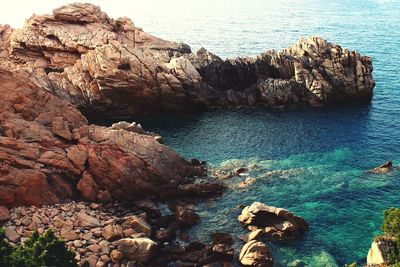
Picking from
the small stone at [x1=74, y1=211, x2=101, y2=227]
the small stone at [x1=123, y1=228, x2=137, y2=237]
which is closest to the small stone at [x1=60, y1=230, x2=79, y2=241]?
the small stone at [x1=74, y1=211, x2=101, y2=227]

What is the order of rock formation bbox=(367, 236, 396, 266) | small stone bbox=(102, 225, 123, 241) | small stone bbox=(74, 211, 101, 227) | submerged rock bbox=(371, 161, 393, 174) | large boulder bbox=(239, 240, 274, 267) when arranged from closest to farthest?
rock formation bbox=(367, 236, 396, 266), large boulder bbox=(239, 240, 274, 267), small stone bbox=(102, 225, 123, 241), small stone bbox=(74, 211, 101, 227), submerged rock bbox=(371, 161, 393, 174)

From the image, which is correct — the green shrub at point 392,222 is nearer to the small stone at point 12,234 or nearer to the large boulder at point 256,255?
the large boulder at point 256,255

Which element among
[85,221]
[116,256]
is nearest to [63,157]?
[85,221]

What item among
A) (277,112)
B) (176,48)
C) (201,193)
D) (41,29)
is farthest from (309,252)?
(41,29)

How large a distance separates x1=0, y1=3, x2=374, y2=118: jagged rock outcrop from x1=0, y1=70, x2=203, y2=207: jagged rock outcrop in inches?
1098

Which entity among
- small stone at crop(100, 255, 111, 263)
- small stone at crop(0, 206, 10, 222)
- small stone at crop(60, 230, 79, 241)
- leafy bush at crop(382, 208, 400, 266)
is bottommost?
small stone at crop(100, 255, 111, 263)

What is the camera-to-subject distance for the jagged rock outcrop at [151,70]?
93188 mm

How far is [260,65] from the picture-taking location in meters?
109

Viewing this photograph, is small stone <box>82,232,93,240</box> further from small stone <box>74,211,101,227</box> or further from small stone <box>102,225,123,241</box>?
small stone <box>74,211,101,227</box>

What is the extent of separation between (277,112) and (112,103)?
Answer: 40.4m

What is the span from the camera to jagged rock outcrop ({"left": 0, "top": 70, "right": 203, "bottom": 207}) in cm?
5522

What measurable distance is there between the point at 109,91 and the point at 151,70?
36.2 feet

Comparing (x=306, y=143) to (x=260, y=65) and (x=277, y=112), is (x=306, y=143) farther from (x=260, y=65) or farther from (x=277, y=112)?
(x=260, y=65)

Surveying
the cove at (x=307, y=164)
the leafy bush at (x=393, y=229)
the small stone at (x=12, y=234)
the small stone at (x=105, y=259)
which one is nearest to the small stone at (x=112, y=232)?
the small stone at (x=105, y=259)
